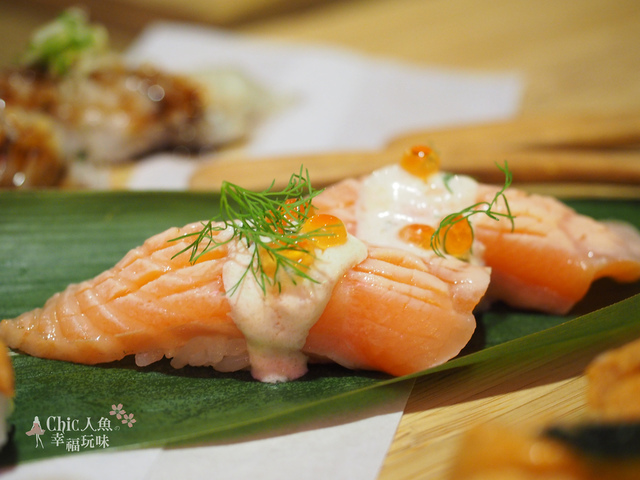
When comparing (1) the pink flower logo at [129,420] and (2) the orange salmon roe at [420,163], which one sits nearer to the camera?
(1) the pink flower logo at [129,420]

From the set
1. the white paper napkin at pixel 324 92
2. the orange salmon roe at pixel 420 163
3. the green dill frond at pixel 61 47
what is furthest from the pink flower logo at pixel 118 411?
the green dill frond at pixel 61 47

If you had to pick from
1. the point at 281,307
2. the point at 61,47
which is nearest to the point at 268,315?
the point at 281,307

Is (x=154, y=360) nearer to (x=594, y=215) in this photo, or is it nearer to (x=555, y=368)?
(x=555, y=368)

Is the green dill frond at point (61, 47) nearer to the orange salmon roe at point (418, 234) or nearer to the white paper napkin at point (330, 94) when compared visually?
the white paper napkin at point (330, 94)

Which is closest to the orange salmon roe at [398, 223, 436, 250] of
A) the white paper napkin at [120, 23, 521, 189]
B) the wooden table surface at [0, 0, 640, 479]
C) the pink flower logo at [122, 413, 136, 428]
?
the pink flower logo at [122, 413, 136, 428]

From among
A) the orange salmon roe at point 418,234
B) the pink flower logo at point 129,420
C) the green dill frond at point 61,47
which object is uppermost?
the green dill frond at point 61,47

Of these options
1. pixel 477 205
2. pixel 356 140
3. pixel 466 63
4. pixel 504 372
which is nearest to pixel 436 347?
pixel 504 372
